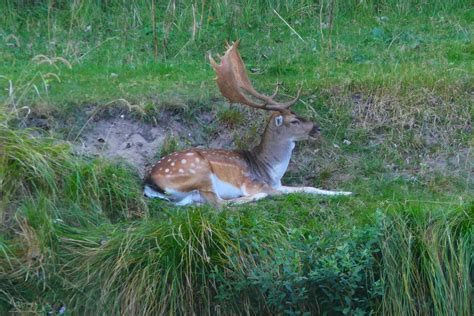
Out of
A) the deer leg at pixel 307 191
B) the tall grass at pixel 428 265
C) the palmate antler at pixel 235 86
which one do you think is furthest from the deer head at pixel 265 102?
the tall grass at pixel 428 265

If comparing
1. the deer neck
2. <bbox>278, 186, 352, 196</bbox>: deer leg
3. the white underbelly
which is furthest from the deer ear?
the white underbelly

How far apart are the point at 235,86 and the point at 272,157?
2.64ft

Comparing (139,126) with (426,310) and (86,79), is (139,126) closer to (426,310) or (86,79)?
(86,79)

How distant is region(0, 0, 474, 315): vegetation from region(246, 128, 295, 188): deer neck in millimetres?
333

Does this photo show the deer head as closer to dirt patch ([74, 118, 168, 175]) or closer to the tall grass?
dirt patch ([74, 118, 168, 175])

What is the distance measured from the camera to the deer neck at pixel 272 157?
11.6 meters

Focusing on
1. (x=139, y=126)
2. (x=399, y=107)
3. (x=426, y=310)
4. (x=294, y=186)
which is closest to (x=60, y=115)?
(x=139, y=126)

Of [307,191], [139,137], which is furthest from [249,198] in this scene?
[139,137]

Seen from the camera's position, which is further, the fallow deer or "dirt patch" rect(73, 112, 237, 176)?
"dirt patch" rect(73, 112, 237, 176)

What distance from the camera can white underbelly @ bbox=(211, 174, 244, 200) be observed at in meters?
11.3

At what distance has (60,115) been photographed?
11.7 m

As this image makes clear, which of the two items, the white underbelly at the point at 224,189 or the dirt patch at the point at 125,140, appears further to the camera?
the dirt patch at the point at 125,140

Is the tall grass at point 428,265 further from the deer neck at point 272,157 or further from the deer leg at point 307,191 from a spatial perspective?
the deer neck at point 272,157

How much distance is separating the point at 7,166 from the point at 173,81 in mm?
2929
